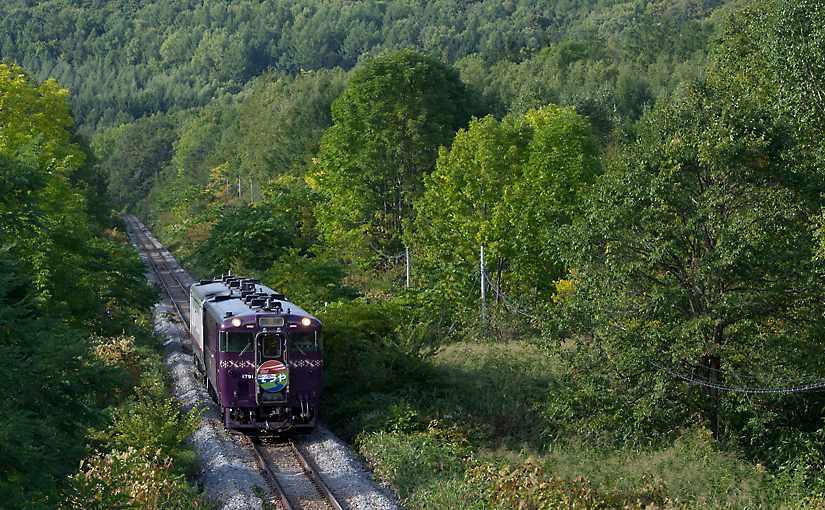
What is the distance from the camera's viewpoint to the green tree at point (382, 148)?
170 feet

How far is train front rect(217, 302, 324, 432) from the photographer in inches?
886

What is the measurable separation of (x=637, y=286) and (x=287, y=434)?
30.4 ft

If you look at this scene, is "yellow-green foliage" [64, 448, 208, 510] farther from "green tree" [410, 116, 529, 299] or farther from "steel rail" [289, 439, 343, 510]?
"green tree" [410, 116, 529, 299]

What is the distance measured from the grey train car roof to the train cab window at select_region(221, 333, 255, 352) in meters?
0.56

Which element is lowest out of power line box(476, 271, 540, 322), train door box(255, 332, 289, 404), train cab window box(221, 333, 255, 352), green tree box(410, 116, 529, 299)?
power line box(476, 271, 540, 322)

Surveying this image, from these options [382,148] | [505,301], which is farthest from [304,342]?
[382,148]

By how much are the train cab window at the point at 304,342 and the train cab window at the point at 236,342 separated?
37.4 inches

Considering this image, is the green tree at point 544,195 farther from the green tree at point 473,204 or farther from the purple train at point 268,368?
the purple train at point 268,368

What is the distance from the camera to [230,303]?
2512cm

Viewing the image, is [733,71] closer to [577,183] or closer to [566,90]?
[577,183]

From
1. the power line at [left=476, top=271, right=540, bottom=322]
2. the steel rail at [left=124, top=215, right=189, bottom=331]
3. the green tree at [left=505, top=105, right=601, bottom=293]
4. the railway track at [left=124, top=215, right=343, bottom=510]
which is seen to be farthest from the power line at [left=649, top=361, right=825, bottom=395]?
the steel rail at [left=124, top=215, right=189, bottom=331]

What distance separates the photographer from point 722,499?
19531 mm

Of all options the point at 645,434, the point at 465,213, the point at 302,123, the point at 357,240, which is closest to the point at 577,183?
the point at 465,213

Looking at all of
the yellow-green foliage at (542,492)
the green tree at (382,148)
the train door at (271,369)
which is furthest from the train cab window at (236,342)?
the green tree at (382,148)
